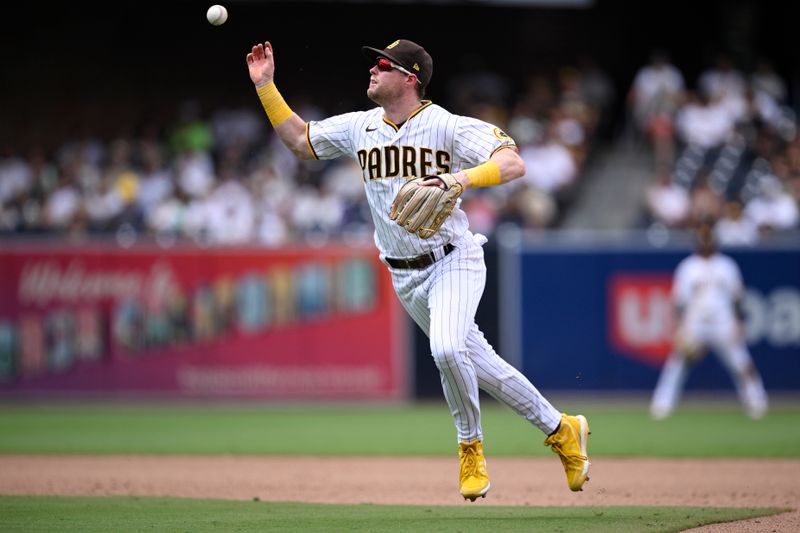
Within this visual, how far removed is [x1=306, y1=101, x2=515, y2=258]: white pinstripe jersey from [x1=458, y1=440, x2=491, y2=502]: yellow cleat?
104 cm

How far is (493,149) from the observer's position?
6312 mm

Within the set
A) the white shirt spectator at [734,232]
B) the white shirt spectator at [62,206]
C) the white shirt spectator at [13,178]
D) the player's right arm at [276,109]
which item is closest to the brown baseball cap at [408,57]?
the player's right arm at [276,109]

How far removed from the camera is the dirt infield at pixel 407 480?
7.63 m

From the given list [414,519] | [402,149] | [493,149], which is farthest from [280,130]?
[414,519]

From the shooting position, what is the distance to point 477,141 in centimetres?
636

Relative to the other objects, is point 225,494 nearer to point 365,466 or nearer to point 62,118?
point 365,466

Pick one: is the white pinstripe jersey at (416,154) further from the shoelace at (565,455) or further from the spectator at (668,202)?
the spectator at (668,202)

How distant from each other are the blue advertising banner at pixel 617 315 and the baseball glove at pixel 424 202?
33.0 ft

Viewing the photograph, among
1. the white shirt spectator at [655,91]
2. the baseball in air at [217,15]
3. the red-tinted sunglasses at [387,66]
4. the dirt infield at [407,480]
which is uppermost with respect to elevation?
the white shirt spectator at [655,91]

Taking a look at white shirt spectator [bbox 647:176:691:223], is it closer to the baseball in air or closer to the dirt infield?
the dirt infield

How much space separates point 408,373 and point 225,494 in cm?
833

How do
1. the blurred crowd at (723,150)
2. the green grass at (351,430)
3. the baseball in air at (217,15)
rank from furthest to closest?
the blurred crowd at (723,150) → the green grass at (351,430) → the baseball in air at (217,15)

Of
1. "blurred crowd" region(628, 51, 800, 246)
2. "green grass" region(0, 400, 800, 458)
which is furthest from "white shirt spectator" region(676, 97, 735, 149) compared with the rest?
"green grass" region(0, 400, 800, 458)

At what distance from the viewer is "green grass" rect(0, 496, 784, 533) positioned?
606 centimetres
